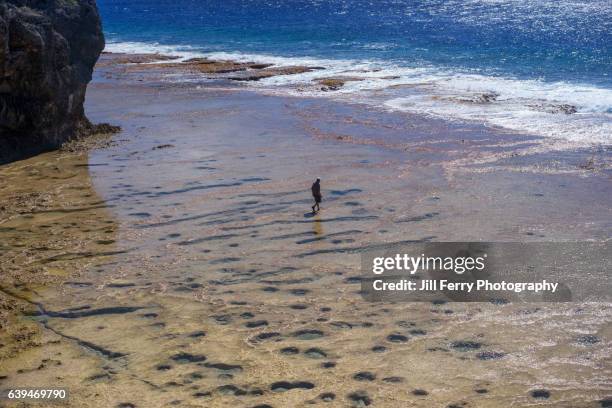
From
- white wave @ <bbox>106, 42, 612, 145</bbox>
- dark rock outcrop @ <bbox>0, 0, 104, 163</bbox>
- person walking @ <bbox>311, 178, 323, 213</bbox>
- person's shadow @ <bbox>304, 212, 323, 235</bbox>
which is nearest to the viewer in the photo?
person's shadow @ <bbox>304, 212, 323, 235</bbox>

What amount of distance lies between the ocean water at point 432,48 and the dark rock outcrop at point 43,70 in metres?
13.7

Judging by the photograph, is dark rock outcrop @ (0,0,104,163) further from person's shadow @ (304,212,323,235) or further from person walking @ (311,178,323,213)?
person's shadow @ (304,212,323,235)

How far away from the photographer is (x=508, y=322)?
11.8 m

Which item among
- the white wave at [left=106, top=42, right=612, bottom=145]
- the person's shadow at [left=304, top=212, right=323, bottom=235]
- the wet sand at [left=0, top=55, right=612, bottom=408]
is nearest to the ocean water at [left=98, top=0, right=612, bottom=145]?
the white wave at [left=106, top=42, right=612, bottom=145]

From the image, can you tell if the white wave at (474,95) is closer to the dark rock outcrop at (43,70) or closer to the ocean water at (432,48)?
the ocean water at (432,48)

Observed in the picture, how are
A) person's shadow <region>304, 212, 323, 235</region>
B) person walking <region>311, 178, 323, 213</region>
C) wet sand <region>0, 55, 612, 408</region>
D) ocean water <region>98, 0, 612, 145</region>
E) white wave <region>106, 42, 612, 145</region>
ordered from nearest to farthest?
wet sand <region>0, 55, 612, 408</region>, person's shadow <region>304, 212, 323, 235</region>, person walking <region>311, 178, 323, 213</region>, white wave <region>106, 42, 612, 145</region>, ocean water <region>98, 0, 612, 145</region>

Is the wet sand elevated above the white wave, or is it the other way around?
the white wave

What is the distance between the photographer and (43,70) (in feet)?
73.6

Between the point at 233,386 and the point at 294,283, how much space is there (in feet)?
11.9

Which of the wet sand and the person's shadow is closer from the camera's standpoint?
the wet sand

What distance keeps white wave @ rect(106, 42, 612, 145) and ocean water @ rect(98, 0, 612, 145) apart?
66 millimetres

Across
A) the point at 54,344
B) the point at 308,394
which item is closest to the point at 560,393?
the point at 308,394

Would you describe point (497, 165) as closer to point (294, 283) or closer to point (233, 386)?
point (294, 283)

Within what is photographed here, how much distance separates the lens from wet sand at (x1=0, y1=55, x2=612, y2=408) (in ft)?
33.0
